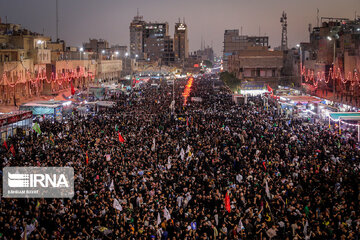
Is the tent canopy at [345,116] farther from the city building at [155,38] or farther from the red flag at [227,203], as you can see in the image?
the city building at [155,38]

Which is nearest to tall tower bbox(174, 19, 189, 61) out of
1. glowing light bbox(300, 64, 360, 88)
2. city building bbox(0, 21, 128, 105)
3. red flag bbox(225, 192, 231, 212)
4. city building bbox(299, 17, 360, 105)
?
city building bbox(0, 21, 128, 105)

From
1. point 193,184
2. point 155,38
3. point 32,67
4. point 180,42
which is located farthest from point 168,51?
point 193,184

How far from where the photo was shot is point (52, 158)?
1628 cm

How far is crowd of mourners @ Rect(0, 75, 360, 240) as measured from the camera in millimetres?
9984

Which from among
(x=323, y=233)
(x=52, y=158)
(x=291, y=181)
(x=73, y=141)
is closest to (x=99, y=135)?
(x=73, y=141)

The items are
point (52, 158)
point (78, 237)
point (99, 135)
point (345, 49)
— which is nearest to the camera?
point (78, 237)

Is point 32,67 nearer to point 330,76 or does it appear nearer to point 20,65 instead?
point 20,65

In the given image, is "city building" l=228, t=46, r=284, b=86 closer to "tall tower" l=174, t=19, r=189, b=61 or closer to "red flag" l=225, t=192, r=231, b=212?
"red flag" l=225, t=192, r=231, b=212

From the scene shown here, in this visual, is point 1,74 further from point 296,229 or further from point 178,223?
point 296,229

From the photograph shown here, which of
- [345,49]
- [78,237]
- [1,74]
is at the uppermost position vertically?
[345,49]

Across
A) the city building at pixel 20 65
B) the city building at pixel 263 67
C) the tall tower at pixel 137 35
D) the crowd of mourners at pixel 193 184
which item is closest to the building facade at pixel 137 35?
the tall tower at pixel 137 35

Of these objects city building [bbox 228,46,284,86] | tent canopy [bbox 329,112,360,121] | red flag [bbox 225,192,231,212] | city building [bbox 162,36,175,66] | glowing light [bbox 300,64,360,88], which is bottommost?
red flag [bbox 225,192,231,212]

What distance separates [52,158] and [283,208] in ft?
33.1

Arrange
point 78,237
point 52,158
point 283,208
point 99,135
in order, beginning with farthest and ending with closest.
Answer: point 99,135 → point 52,158 → point 283,208 → point 78,237
